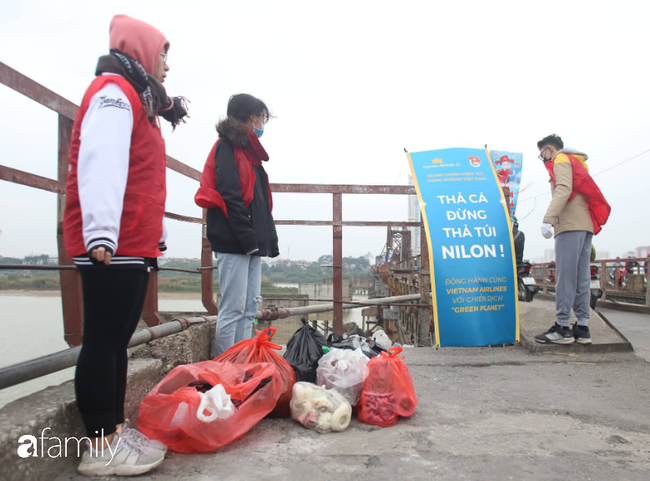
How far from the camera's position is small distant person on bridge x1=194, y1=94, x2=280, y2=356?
2334mm

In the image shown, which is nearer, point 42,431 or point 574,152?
point 42,431

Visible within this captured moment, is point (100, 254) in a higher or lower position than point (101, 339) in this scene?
higher

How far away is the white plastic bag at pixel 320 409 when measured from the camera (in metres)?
1.93

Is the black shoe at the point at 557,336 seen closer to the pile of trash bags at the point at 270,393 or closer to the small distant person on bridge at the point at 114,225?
the pile of trash bags at the point at 270,393

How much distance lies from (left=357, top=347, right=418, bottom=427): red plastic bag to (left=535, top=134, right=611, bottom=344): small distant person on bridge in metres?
1.98

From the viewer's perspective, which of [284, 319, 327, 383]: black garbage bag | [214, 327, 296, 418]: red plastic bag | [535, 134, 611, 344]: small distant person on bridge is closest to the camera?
[214, 327, 296, 418]: red plastic bag

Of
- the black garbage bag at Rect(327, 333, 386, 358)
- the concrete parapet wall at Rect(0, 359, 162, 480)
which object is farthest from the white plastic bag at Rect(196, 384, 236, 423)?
the black garbage bag at Rect(327, 333, 386, 358)

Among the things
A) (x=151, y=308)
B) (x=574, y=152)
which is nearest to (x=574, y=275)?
(x=574, y=152)

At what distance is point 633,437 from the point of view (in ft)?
6.01

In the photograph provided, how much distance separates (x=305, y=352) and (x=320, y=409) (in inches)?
17.5

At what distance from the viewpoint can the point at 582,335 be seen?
341 centimetres

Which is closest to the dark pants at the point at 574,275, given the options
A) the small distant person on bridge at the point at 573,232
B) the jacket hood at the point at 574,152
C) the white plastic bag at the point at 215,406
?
the small distant person on bridge at the point at 573,232

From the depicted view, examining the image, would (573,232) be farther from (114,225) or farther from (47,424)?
(47,424)

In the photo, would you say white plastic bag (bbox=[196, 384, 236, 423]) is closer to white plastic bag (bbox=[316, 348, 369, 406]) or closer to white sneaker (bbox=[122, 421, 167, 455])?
white sneaker (bbox=[122, 421, 167, 455])
